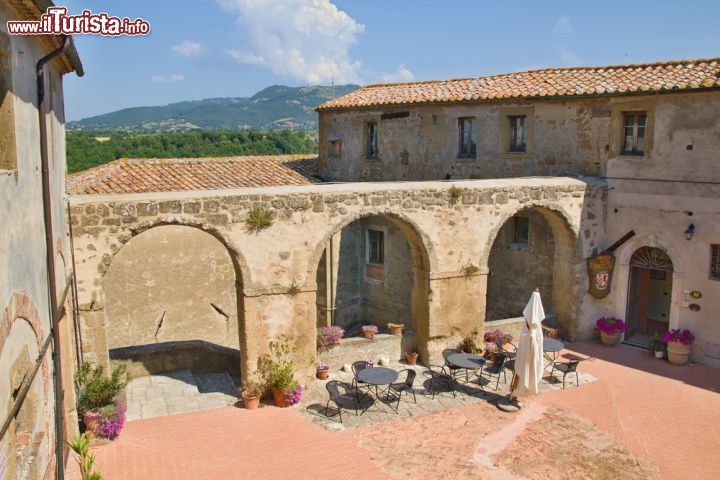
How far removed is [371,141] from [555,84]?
6.77 meters

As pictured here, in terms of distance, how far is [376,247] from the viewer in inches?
855

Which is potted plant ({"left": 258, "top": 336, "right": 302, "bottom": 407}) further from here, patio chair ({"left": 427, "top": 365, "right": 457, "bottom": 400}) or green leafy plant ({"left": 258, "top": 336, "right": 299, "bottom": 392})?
patio chair ({"left": 427, "top": 365, "right": 457, "bottom": 400})

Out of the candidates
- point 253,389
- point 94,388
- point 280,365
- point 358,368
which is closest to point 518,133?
point 358,368

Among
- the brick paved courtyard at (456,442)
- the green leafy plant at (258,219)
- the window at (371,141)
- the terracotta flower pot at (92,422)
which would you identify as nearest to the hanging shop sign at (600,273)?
the brick paved courtyard at (456,442)

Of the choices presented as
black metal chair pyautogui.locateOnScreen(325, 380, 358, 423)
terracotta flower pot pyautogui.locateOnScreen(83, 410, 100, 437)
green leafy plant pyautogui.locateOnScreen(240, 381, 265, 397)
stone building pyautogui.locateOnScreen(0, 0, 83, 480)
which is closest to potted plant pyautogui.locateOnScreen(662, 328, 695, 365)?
black metal chair pyautogui.locateOnScreen(325, 380, 358, 423)

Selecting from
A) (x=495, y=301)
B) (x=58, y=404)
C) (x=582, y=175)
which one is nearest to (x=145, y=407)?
(x=58, y=404)

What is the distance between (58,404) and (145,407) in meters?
4.88

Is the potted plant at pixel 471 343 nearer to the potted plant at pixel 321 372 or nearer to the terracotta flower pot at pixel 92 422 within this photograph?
the potted plant at pixel 321 372

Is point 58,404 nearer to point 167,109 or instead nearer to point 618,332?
point 618,332

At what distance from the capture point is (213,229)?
40.1 ft

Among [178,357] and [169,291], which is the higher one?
[169,291]

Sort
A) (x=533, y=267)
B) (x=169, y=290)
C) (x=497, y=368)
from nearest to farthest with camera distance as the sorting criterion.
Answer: (x=497, y=368), (x=533, y=267), (x=169, y=290)

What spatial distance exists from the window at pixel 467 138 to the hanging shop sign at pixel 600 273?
504cm

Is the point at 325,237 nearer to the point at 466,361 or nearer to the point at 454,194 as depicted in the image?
the point at 454,194
